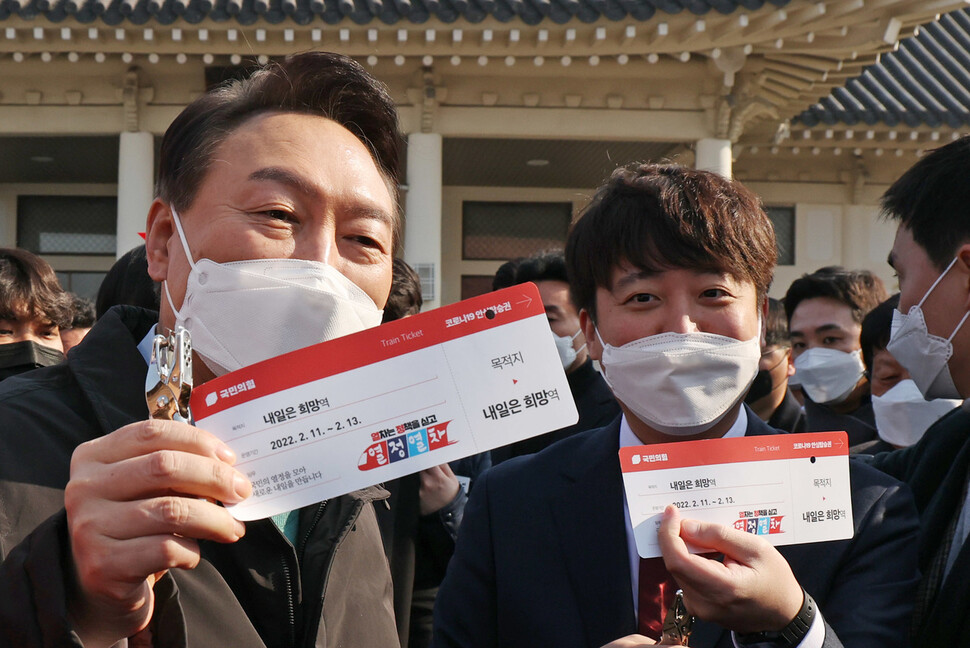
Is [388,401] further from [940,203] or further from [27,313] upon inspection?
[27,313]

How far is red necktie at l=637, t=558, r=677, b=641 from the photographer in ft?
5.92

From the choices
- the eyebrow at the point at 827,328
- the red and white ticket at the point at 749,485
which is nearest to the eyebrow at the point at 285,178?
the red and white ticket at the point at 749,485

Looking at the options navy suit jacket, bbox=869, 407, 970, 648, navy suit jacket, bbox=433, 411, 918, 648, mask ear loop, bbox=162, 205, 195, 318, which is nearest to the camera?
mask ear loop, bbox=162, 205, 195, 318

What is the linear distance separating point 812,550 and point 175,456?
124cm

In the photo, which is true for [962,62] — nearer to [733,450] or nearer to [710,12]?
[710,12]

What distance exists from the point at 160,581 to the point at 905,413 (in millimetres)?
3396

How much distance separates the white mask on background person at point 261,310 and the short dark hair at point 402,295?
77.8 inches

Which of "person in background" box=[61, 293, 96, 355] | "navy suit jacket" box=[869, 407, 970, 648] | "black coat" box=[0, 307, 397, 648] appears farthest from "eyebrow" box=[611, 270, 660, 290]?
"person in background" box=[61, 293, 96, 355]

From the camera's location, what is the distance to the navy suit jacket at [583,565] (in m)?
1.75

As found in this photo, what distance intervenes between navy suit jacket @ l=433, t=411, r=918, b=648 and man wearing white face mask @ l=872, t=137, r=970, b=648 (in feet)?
1.15

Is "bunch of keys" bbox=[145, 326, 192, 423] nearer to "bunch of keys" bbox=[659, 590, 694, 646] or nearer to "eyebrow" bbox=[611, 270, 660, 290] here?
"bunch of keys" bbox=[659, 590, 694, 646]

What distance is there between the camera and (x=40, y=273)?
3680mm

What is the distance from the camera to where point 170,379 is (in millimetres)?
1157

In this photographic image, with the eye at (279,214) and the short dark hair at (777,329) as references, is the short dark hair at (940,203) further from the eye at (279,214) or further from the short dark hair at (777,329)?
the short dark hair at (777,329)
